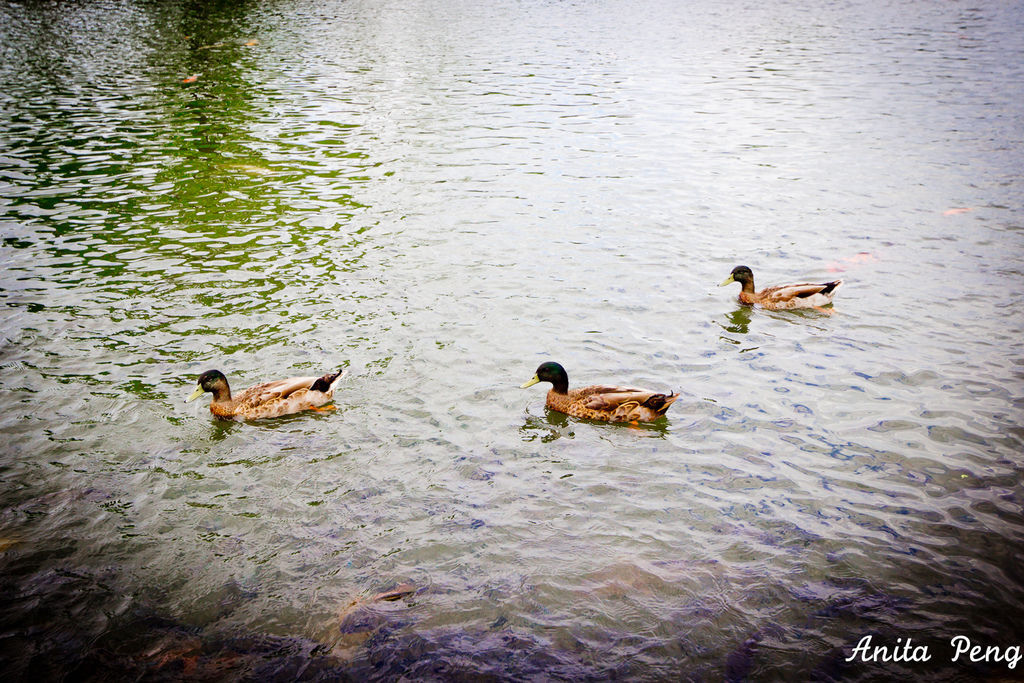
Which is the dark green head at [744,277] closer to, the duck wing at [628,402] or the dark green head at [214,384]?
the duck wing at [628,402]

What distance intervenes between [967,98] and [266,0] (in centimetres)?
4816

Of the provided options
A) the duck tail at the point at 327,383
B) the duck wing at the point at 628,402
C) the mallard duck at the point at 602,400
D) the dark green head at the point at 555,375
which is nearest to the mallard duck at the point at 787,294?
the mallard duck at the point at 602,400

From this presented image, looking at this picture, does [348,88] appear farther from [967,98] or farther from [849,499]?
[849,499]

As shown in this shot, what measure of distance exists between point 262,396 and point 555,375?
3.34 metres

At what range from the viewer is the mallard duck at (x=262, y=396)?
8.17 m

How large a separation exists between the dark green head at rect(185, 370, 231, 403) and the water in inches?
16.2

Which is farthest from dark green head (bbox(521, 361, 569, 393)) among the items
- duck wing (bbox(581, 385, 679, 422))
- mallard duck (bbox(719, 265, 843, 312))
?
mallard duck (bbox(719, 265, 843, 312))

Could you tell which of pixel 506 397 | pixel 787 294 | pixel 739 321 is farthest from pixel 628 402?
pixel 787 294

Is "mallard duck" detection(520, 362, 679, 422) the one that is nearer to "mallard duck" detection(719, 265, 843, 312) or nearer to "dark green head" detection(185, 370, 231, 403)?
"mallard duck" detection(719, 265, 843, 312)

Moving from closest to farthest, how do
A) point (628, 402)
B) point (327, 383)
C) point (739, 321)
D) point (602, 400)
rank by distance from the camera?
1. point (628, 402)
2. point (602, 400)
3. point (327, 383)
4. point (739, 321)

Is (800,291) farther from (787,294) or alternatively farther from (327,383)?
(327,383)

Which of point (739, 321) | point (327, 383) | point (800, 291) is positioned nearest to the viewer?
point (327, 383)

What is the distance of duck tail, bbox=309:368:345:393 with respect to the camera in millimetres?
8336

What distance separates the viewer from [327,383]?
27.6ft
